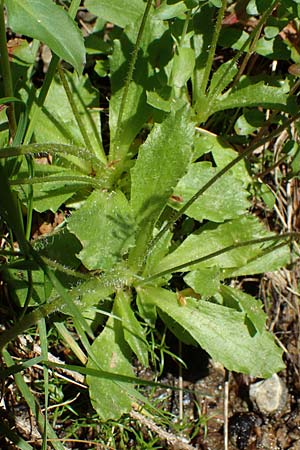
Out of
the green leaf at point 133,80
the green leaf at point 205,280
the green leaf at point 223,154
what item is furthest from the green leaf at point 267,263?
the green leaf at point 133,80

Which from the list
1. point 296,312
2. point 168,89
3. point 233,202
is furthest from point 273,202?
point 168,89

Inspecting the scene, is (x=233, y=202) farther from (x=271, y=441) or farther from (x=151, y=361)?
(x=271, y=441)

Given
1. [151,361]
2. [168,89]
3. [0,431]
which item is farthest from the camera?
[151,361]

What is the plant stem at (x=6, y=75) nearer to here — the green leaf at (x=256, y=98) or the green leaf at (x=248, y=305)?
the green leaf at (x=256, y=98)

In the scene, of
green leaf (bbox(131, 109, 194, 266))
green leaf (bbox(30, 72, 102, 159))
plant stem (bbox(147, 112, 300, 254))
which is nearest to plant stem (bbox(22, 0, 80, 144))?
green leaf (bbox(30, 72, 102, 159))

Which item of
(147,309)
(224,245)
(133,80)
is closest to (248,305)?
(224,245)

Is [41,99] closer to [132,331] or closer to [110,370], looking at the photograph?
[132,331]

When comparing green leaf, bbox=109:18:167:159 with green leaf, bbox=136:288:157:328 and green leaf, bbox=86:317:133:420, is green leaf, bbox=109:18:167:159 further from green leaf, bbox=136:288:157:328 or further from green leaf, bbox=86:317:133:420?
green leaf, bbox=86:317:133:420
